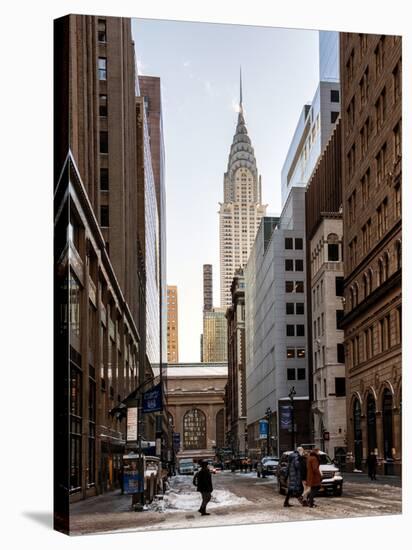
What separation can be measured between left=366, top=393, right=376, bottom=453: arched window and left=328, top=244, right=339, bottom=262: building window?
3.93 meters

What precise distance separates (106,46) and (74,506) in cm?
1217

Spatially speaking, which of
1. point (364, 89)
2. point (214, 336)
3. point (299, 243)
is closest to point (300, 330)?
point (214, 336)

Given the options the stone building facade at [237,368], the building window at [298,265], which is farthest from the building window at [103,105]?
the building window at [298,265]

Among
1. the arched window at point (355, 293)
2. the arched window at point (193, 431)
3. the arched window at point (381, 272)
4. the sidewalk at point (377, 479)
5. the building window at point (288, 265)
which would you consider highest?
the building window at point (288, 265)

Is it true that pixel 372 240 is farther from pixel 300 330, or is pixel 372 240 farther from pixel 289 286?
pixel 300 330

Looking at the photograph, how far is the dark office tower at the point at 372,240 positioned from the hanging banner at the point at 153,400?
213 inches

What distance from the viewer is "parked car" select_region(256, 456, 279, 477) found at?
26.0m

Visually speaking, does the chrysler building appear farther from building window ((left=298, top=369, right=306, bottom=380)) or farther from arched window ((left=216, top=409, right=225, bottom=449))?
arched window ((left=216, top=409, right=225, bottom=449))

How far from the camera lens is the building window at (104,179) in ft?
87.9

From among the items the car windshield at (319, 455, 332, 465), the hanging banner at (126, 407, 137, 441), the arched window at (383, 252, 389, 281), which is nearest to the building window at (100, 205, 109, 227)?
the hanging banner at (126, 407, 137, 441)

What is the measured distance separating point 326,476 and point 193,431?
4676 millimetres

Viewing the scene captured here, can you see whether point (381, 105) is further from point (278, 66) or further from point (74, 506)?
point (74, 506)

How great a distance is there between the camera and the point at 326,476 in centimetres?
2591

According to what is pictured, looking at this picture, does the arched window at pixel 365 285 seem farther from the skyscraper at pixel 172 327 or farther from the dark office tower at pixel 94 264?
the dark office tower at pixel 94 264
